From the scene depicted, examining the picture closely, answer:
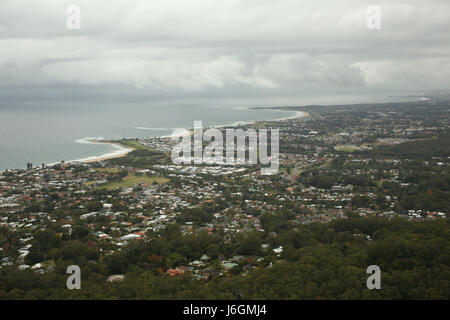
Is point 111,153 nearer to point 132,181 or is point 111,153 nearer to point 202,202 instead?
point 132,181

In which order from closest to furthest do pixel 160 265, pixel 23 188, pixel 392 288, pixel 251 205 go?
pixel 392 288 → pixel 160 265 → pixel 251 205 → pixel 23 188

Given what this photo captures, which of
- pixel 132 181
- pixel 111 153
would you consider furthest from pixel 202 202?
pixel 111 153

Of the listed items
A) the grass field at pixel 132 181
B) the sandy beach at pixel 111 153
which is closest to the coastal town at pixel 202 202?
the grass field at pixel 132 181

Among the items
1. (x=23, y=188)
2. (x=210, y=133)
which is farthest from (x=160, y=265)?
(x=210, y=133)

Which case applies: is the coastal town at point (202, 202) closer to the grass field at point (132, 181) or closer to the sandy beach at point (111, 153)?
the grass field at point (132, 181)

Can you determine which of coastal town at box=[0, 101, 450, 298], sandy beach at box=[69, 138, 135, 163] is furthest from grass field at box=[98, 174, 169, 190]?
sandy beach at box=[69, 138, 135, 163]

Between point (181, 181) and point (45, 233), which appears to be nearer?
point (45, 233)
